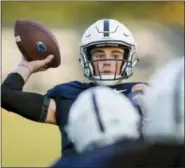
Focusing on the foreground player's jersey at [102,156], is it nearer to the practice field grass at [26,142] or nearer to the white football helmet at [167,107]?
the white football helmet at [167,107]

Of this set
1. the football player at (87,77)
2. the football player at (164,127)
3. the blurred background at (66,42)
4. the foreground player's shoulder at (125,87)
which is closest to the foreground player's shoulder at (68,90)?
the football player at (87,77)

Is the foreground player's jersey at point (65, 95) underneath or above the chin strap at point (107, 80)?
underneath

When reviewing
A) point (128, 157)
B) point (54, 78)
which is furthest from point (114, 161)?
point (54, 78)

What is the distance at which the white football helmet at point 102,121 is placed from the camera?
194cm

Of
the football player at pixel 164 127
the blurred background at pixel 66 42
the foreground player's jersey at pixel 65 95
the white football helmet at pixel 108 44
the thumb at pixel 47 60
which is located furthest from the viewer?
the blurred background at pixel 66 42

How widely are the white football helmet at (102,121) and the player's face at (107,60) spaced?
1079 millimetres

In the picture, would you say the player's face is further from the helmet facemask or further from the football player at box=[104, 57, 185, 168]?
the football player at box=[104, 57, 185, 168]

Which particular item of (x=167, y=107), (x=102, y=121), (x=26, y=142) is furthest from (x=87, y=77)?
(x=26, y=142)

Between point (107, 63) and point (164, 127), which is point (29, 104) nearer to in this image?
point (107, 63)

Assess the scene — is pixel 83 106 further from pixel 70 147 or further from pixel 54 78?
pixel 54 78

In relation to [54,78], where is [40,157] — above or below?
below

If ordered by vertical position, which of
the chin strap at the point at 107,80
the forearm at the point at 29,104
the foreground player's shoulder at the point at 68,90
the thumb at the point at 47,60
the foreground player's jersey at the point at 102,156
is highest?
the thumb at the point at 47,60

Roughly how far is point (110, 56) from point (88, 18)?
271 centimetres

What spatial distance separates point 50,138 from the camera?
5445mm
